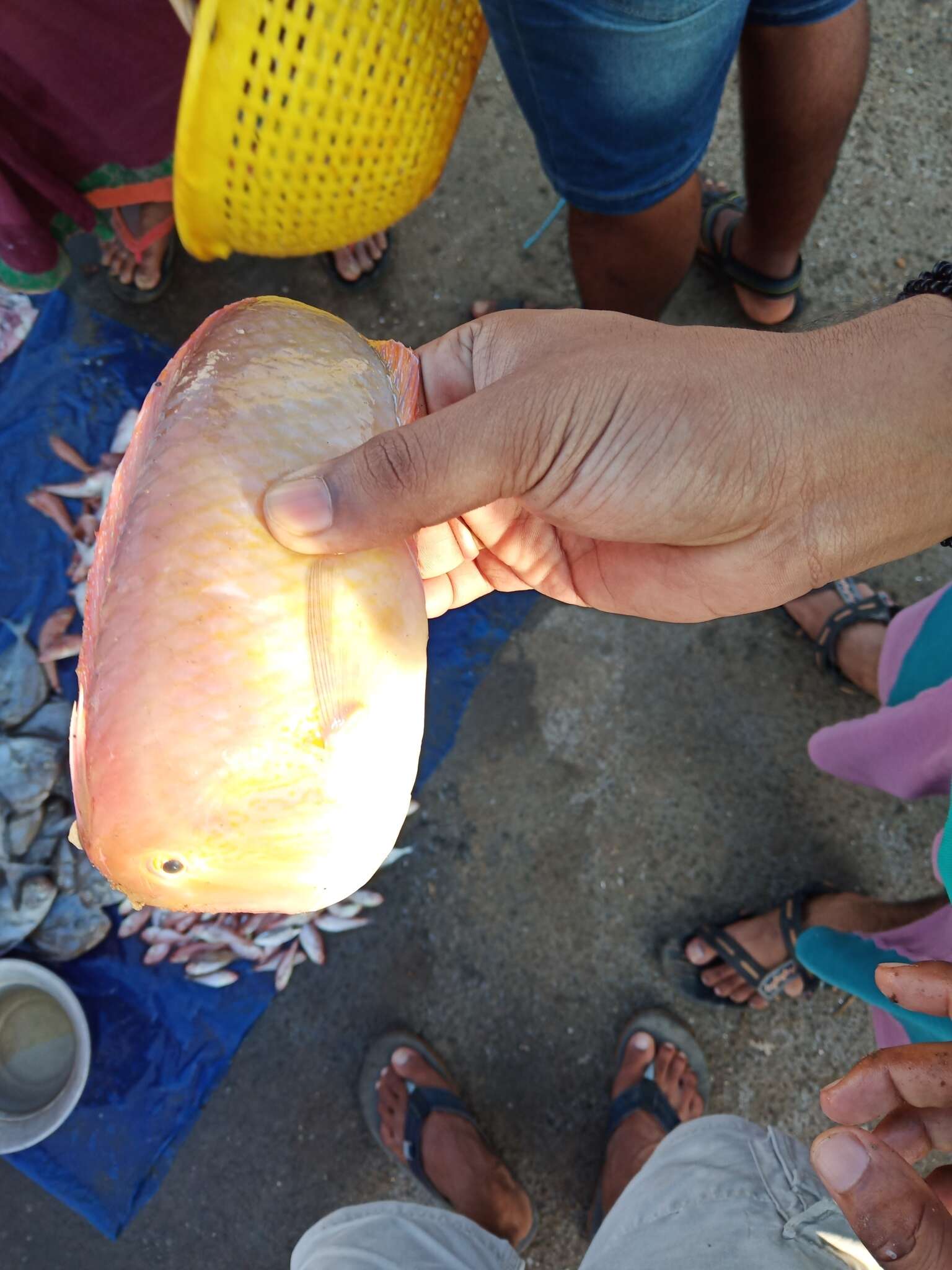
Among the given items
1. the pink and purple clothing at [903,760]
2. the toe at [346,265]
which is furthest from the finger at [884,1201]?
the toe at [346,265]

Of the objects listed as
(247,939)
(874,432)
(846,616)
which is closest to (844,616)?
(846,616)

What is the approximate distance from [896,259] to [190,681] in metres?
2.89

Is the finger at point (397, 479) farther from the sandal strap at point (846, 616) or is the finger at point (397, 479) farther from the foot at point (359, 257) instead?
the foot at point (359, 257)

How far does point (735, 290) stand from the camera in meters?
2.72

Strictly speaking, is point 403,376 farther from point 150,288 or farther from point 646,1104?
point 646,1104

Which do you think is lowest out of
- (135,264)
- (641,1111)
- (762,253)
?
(641,1111)

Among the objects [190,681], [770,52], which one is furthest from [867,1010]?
[770,52]

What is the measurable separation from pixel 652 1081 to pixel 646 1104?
0.21ft

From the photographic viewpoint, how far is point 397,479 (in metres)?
1.09

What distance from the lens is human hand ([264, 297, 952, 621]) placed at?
43.6 inches

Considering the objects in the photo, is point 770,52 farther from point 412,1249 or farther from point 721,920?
point 412,1249

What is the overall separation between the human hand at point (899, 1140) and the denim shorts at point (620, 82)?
66.6 inches

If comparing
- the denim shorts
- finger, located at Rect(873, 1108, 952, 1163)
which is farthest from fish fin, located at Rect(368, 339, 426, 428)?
finger, located at Rect(873, 1108, 952, 1163)

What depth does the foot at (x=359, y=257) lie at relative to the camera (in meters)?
2.65
